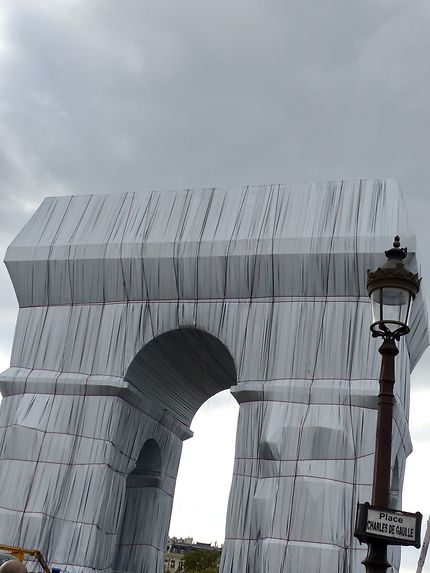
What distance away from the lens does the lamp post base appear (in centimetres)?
555

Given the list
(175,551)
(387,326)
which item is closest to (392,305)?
(387,326)

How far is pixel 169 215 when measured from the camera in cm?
2211

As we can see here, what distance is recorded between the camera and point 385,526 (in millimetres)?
5594

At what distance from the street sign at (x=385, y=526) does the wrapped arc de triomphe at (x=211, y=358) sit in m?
12.2

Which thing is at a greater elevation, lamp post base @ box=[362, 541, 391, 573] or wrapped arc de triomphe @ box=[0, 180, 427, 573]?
wrapped arc de triomphe @ box=[0, 180, 427, 573]

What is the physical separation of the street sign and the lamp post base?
0.08 m

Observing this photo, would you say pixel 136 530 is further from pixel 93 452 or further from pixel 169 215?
pixel 169 215

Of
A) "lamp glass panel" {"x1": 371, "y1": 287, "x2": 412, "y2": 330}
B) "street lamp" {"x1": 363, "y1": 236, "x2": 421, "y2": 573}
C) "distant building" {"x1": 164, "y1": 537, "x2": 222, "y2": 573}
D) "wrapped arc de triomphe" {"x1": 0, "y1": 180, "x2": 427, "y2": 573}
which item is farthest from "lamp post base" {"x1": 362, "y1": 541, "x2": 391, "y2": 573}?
"distant building" {"x1": 164, "y1": 537, "x2": 222, "y2": 573}

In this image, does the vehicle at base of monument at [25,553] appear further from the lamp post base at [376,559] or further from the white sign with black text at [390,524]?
the white sign with black text at [390,524]

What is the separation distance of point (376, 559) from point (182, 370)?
17.6m

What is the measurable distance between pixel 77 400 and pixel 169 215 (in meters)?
5.27

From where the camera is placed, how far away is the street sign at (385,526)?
5535mm

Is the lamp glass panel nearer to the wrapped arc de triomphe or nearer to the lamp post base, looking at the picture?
the lamp post base

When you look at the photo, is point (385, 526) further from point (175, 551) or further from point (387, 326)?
point (175, 551)
